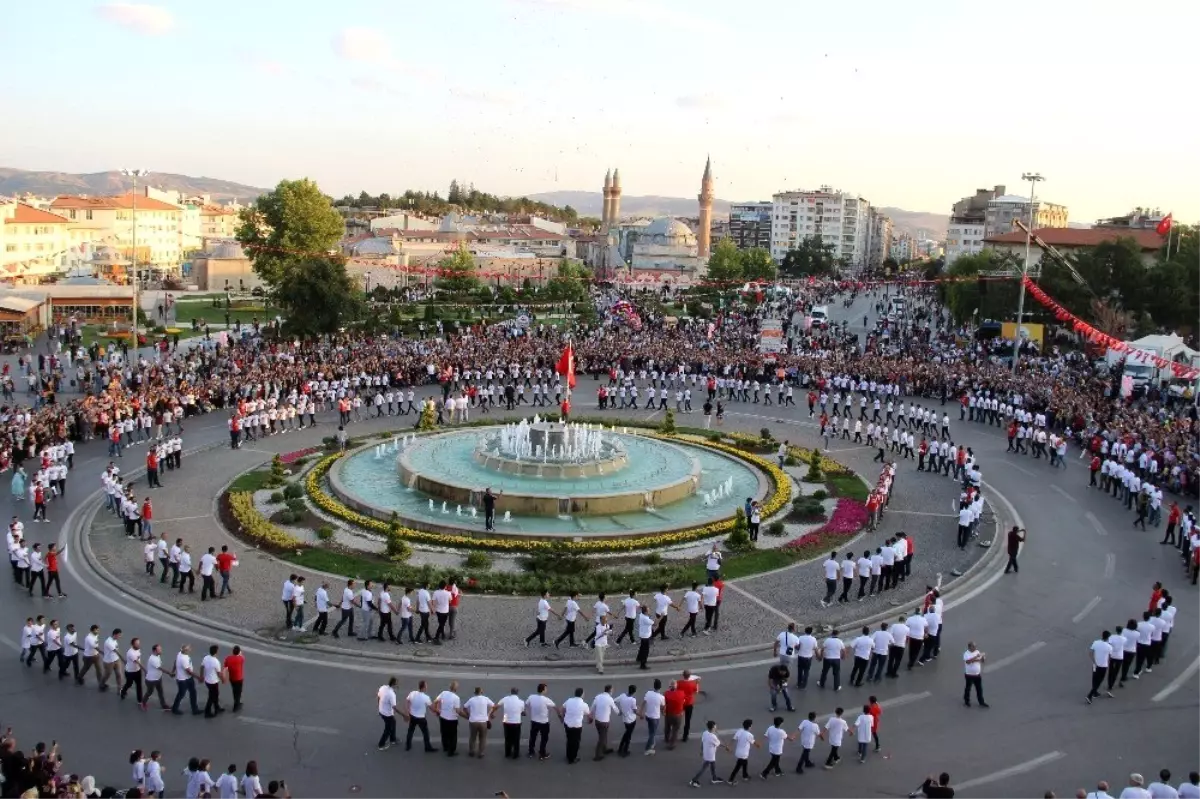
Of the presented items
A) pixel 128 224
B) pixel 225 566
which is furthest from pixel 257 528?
pixel 128 224

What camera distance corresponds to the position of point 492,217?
137m

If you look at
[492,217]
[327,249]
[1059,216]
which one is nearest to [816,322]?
[327,249]

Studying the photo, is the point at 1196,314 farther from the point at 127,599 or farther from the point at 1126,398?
the point at 127,599

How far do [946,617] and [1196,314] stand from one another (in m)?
45.6

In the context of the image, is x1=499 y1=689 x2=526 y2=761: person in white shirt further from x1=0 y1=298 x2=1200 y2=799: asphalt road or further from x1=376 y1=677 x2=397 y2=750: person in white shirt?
x1=376 y1=677 x2=397 y2=750: person in white shirt

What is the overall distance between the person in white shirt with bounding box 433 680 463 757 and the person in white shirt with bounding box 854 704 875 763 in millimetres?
4691

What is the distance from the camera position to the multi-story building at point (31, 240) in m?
80.0

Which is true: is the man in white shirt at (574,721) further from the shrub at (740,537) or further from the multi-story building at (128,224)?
the multi-story building at (128,224)

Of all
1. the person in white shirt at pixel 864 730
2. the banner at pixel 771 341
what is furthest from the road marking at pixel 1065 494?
the banner at pixel 771 341

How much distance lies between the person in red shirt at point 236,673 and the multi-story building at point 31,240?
245 ft

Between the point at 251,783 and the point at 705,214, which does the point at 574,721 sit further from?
the point at 705,214

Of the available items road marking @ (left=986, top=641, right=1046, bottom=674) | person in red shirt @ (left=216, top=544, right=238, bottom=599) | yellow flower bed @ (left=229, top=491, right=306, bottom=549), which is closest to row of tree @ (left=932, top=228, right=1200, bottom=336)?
road marking @ (left=986, top=641, right=1046, bottom=674)

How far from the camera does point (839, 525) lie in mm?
21328

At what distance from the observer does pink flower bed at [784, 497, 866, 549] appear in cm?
2011
